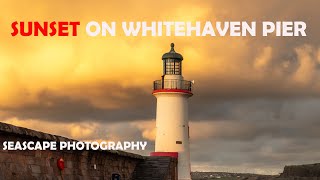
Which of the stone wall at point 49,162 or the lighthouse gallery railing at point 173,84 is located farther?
the lighthouse gallery railing at point 173,84

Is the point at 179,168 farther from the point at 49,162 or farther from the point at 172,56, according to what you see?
the point at 49,162

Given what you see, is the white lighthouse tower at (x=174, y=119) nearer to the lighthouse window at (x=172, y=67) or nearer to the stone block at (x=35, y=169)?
the lighthouse window at (x=172, y=67)

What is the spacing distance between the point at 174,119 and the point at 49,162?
49.3 ft

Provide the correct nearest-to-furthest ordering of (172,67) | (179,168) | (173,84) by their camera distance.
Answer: (179,168), (173,84), (172,67)

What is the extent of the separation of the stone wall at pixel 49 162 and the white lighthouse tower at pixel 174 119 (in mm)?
8242

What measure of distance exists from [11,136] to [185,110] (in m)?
17.4

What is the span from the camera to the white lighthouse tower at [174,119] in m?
28.8

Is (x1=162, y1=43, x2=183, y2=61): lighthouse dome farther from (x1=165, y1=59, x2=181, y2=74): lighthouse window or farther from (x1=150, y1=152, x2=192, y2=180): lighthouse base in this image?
(x1=150, y1=152, x2=192, y2=180): lighthouse base

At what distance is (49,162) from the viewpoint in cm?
1416

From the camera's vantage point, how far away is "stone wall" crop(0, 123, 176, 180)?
1207 centimetres

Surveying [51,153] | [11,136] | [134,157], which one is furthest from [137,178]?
[11,136]

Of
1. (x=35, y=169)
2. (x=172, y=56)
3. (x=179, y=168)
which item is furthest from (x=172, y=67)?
(x=35, y=169)

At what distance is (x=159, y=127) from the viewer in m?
29.2

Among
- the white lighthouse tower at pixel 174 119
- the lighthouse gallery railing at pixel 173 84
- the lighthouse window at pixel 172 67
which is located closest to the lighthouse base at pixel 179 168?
the white lighthouse tower at pixel 174 119
